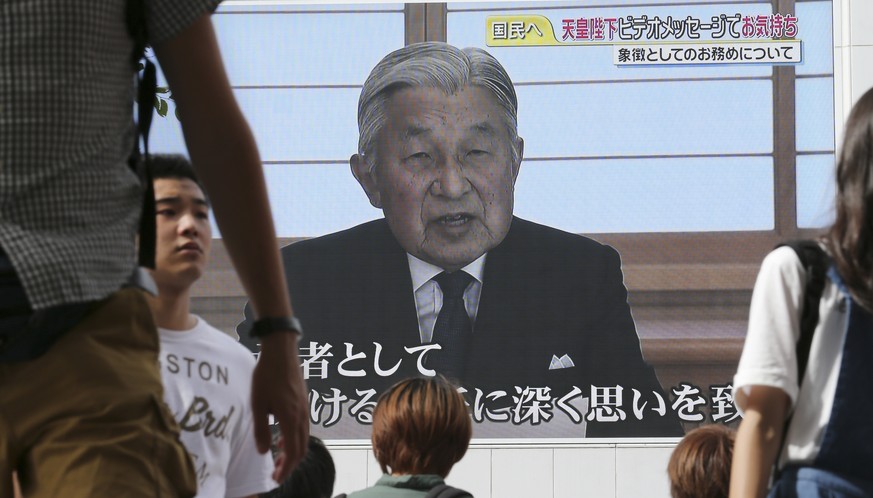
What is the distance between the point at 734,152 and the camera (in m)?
9.73

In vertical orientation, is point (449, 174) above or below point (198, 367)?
above

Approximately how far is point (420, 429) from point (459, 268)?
287 inches

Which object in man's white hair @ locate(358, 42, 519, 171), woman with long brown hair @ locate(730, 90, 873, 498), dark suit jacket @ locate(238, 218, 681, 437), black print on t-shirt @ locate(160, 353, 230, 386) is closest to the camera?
woman with long brown hair @ locate(730, 90, 873, 498)

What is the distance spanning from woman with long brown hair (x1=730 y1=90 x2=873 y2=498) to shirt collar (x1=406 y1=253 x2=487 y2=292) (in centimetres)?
812

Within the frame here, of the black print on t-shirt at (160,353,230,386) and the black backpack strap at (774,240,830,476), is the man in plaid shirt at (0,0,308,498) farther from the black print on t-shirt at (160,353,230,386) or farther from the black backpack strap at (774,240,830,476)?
the black print on t-shirt at (160,353,230,386)

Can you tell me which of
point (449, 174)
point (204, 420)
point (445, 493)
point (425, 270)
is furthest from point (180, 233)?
point (425, 270)

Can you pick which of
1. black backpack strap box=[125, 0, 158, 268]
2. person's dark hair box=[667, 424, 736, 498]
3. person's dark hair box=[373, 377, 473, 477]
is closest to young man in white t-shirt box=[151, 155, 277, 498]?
person's dark hair box=[373, 377, 473, 477]

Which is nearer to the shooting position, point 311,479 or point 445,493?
point 445,493

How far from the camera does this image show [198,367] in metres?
2.42

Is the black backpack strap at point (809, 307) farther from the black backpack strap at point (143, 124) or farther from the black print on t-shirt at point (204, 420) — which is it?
the black print on t-shirt at point (204, 420)

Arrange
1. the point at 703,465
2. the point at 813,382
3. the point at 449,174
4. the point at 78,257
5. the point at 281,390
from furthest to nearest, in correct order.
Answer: the point at 449,174, the point at 703,465, the point at 813,382, the point at 281,390, the point at 78,257

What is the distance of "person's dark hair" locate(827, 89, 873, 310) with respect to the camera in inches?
62.8

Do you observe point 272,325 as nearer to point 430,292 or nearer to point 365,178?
point 430,292

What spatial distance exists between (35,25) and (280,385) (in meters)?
0.38
